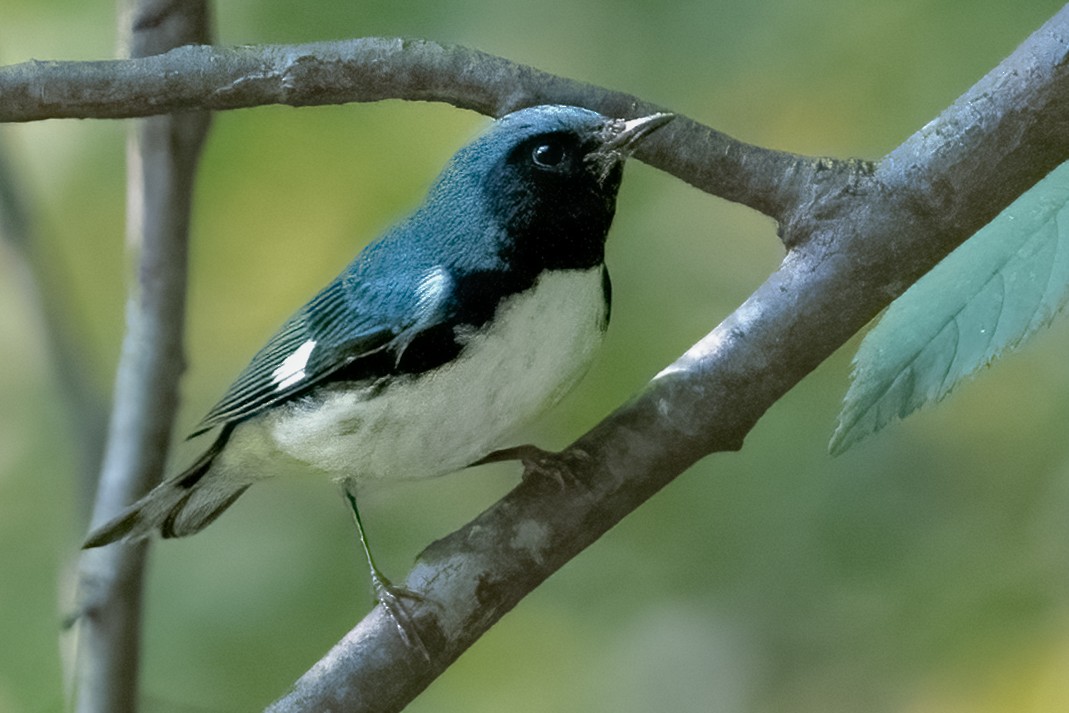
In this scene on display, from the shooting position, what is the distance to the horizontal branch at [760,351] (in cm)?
113

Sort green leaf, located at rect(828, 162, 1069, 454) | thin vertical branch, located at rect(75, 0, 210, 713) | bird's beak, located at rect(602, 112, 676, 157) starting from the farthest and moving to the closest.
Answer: thin vertical branch, located at rect(75, 0, 210, 713)
bird's beak, located at rect(602, 112, 676, 157)
green leaf, located at rect(828, 162, 1069, 454)

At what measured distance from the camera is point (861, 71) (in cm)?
209

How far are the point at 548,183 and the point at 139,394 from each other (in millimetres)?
750

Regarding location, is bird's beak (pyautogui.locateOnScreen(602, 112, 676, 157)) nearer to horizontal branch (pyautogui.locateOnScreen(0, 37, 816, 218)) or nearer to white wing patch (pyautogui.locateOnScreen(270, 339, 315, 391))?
horizontal branch (pyautogui.locateOnScreen(0, 37, 816, 218))

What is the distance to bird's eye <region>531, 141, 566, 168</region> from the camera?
3.95 ft

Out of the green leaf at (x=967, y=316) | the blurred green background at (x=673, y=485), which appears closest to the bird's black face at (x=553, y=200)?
the green leaf at (x=967, y=316)

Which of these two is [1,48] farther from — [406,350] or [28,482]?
[406,350]

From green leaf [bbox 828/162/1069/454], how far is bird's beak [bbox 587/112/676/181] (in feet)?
0.93

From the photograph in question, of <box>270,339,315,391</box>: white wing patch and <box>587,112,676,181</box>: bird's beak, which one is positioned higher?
<box>270,339,315,391</box>: white wing patch

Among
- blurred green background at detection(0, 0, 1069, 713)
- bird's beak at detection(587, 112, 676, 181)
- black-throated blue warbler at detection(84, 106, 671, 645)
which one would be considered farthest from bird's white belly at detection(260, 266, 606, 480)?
blurred green background at detection(0, 0, 1069, 713)

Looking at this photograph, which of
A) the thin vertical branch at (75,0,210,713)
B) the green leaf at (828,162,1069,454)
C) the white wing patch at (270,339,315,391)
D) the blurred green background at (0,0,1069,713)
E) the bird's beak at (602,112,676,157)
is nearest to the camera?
the green leaf at (828,162,1069,454)

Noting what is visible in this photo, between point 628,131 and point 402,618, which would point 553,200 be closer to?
point 628,131

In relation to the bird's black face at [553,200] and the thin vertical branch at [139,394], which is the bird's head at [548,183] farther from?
the thin vertical branch at [139,394]

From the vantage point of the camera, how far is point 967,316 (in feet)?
3.45
